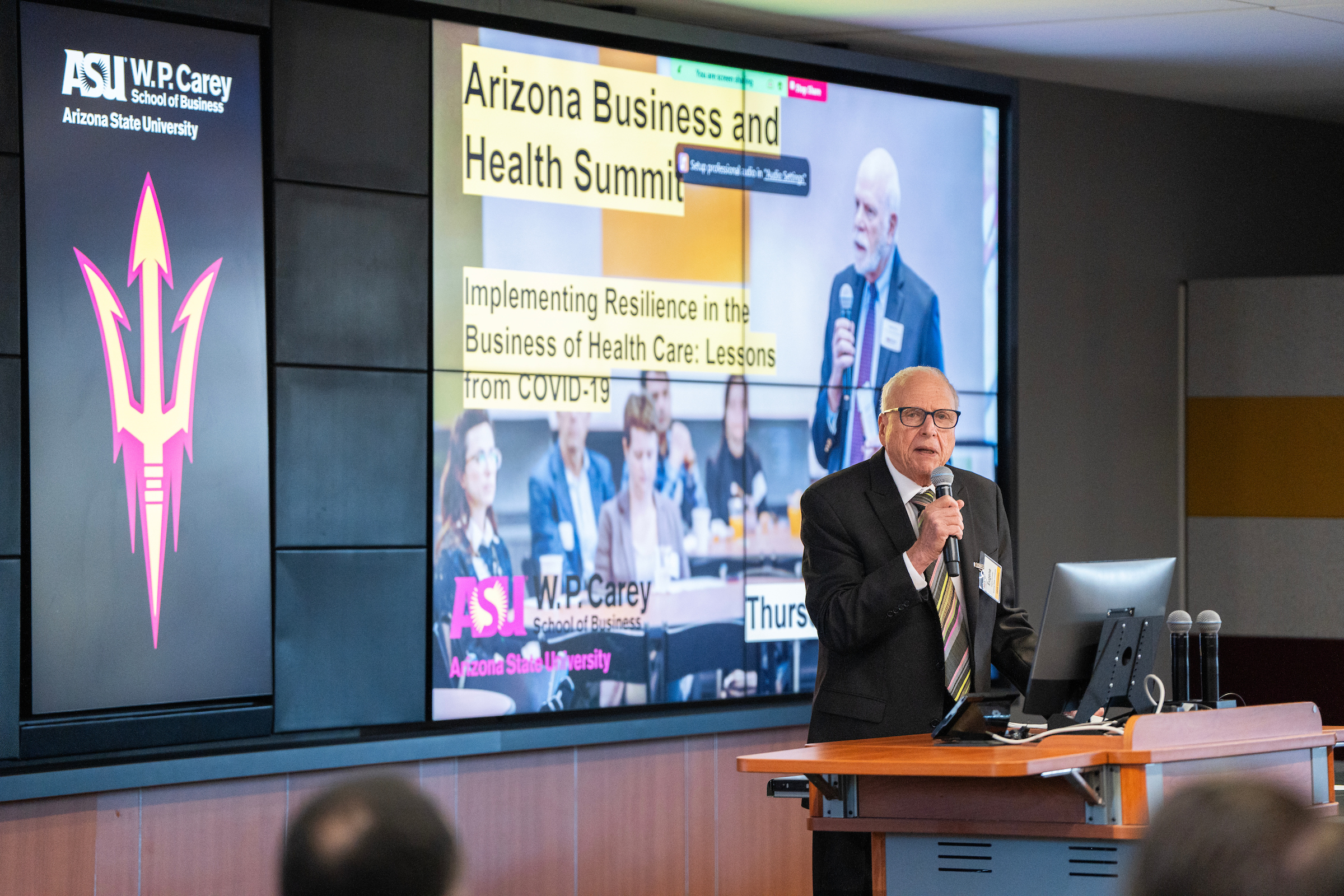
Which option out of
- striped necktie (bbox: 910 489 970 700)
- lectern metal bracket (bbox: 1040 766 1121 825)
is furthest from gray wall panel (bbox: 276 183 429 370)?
lectern metal bracket (bbox: 1040 766 1121 825)

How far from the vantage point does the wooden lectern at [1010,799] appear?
294 cm

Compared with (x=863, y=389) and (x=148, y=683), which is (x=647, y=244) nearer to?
(x=863, y=389)

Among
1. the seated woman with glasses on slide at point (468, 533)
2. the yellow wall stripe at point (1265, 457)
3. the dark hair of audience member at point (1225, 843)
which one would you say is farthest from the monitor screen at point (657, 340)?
the dark hair of audience member at point (1225, 843)

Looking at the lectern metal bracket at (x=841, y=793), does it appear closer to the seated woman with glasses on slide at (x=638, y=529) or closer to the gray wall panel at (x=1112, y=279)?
the seated woman with glasses on slide at (x=638, y=529)

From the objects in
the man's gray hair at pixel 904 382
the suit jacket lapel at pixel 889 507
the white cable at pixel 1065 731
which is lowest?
the white cable at pixel 1065 731

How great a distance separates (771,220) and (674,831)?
2.29 metres

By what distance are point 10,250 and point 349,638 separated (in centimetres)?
151

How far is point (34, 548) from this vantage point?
13.9 feet

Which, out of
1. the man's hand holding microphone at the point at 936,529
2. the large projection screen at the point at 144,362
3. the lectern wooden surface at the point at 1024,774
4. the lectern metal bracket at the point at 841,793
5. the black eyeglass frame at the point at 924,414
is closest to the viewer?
the lectern wooden surface at the point at 1024,774

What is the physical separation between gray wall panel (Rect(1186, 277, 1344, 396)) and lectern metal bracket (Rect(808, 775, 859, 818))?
4.84 metres

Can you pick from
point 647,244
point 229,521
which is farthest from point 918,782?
point 647,244

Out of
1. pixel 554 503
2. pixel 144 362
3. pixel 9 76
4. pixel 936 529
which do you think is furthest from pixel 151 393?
pixel 936 529

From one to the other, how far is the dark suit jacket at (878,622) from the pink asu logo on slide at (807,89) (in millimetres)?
2597

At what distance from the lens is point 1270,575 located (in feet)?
23.4
